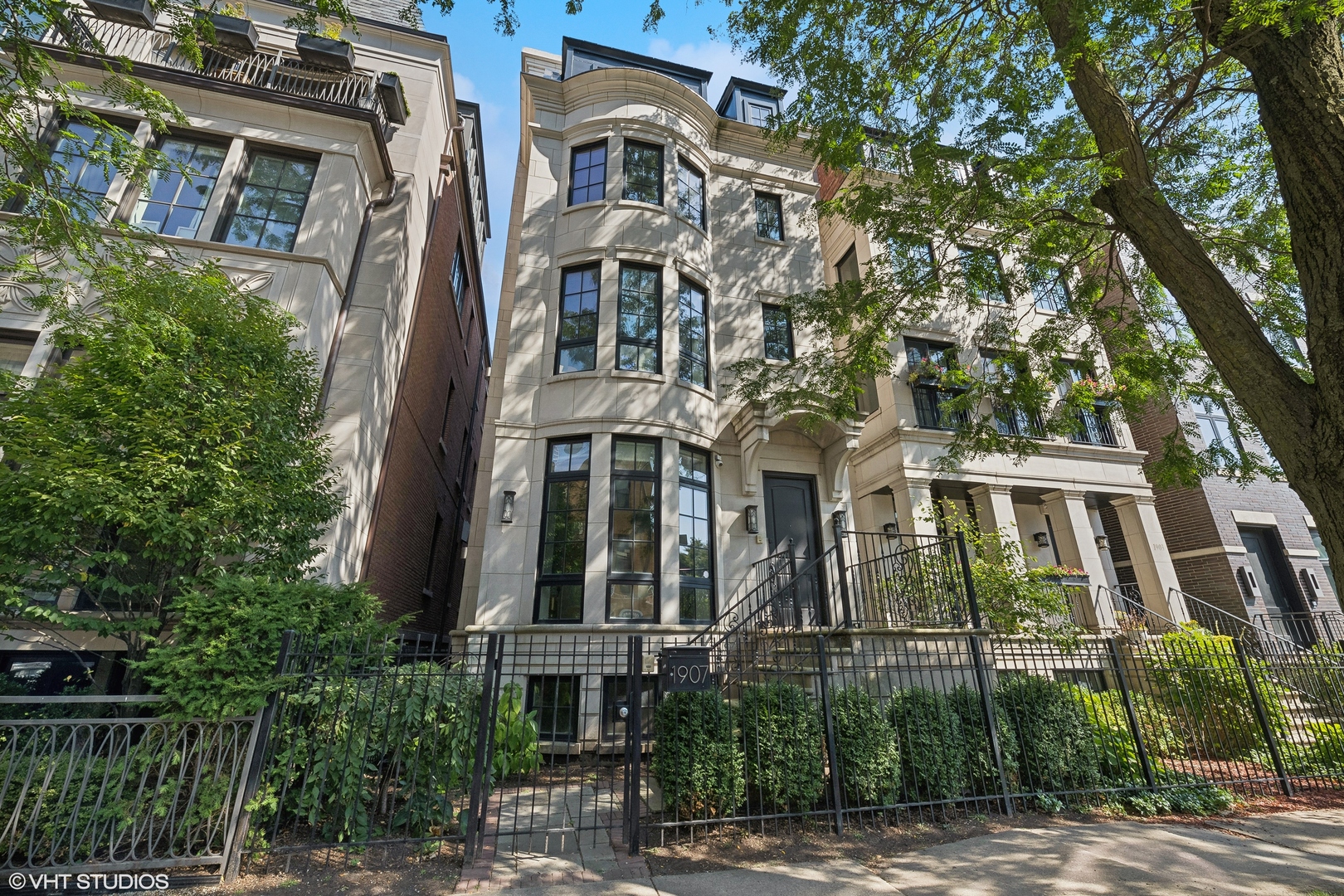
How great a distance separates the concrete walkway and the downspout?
24.3 feet

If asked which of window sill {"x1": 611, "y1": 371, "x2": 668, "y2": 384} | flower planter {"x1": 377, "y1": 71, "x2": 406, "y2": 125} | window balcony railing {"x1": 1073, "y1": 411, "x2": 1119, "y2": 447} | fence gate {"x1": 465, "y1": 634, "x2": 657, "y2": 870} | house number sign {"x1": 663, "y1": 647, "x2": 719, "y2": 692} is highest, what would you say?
flower planter {"x1": 377, "y1": 71, "x2": 406, "y2": 125}

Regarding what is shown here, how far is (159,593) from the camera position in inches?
206

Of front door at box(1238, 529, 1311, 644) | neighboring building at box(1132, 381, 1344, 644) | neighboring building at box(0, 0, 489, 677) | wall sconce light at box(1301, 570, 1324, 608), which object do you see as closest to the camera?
neighboring building at box(0, 0, 489, 677)

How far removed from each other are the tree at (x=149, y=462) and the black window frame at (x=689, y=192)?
815 cm

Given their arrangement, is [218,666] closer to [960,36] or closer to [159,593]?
[159,593]

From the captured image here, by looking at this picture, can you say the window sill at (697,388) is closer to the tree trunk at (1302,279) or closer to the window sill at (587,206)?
the window sill at (587,206)

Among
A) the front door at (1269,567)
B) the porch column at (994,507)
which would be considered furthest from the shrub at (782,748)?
the front door at (1269,567)

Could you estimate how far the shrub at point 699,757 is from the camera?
5.05 m

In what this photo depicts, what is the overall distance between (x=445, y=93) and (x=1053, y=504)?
1788 cm

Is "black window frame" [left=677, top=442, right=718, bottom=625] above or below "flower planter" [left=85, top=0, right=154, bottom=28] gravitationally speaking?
below

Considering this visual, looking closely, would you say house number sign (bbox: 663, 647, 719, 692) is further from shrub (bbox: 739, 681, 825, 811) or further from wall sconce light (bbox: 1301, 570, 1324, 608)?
wall sconce light (bbox: 1301, 570, 1324, 608)

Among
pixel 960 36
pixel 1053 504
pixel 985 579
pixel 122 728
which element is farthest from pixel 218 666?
pixel 1053 504

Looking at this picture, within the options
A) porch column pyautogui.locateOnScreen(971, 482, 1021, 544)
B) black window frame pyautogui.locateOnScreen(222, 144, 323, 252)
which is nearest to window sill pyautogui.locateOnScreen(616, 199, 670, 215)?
black window frame pyautogui.locateOnScreen(222, 144, 323, 252)

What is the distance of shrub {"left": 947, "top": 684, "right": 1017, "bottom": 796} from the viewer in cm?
595
